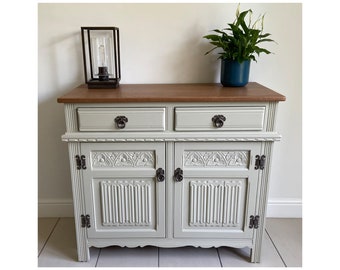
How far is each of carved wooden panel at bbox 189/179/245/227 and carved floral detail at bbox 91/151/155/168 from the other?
276 millimetres

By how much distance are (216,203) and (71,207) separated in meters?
1.16

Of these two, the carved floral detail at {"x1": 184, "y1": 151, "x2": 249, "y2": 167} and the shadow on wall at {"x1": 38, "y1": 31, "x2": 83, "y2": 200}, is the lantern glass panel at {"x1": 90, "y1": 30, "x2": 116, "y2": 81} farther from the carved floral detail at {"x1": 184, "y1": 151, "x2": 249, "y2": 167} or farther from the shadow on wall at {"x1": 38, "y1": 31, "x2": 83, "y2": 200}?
the carved floral detail at {"x1": 184, "y1": 151, "x2": 249, "y2": 167}

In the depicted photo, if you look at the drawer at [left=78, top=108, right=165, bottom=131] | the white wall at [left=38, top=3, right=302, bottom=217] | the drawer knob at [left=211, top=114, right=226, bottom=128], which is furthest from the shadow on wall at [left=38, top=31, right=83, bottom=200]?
the drawer knob at [left=211, top=114, right=226, bottom=128]

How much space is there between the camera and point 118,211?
161 cm

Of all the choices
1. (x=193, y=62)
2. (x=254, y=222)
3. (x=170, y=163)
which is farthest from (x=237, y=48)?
(x=254, y=222)

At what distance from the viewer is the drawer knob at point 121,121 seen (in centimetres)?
143

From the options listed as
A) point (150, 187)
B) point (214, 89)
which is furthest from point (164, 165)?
point (214, 89)

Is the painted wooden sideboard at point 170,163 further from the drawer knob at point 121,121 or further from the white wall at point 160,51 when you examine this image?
the white wall at point 160,51

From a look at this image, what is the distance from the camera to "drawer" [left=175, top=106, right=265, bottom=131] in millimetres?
1427

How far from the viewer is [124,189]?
5.13 ft

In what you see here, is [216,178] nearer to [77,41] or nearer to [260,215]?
[260,215]

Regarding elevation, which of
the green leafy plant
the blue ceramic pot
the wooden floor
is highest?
the green leafy plant

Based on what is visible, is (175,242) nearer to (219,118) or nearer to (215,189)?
(215,189)

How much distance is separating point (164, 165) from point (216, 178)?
0.30 meters
